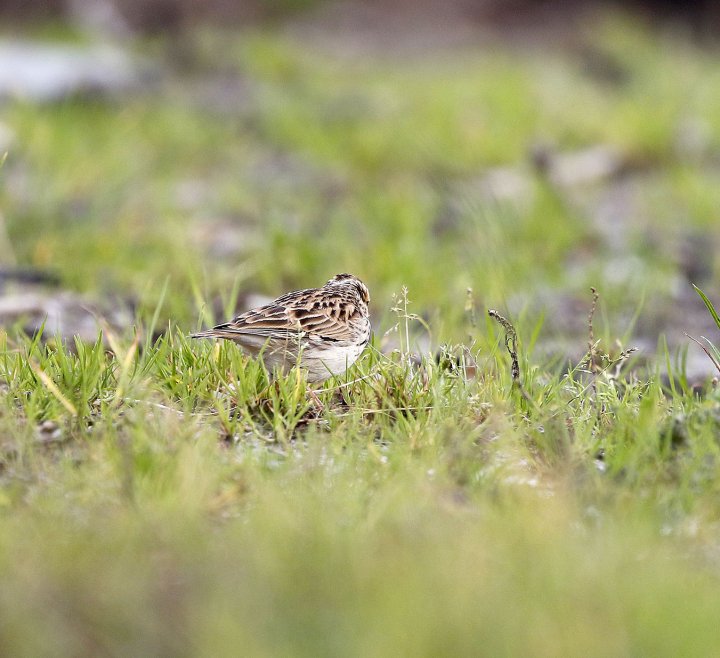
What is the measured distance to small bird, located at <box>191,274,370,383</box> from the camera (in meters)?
4.44

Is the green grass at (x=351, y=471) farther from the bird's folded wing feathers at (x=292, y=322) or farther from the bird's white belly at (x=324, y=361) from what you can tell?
the bird's folded wing feathers at (x=292, y=322)

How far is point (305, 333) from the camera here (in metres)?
4.47

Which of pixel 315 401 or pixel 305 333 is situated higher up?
pixel 305 333

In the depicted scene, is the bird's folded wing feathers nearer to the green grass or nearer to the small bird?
the small bird

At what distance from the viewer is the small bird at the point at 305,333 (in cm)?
Result: 444

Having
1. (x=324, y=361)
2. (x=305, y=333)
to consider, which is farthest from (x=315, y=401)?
(x=305, y=333)

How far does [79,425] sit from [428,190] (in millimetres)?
6065

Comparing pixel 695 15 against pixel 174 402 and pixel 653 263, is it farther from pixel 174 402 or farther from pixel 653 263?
pixel 174 402

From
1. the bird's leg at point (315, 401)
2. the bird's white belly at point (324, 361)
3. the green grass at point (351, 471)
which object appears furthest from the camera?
the bird's white belly at point (324, 361)

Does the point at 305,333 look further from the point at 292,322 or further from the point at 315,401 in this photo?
the point at 315,401

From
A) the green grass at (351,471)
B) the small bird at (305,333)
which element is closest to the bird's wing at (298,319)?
the small bird at (305,333)

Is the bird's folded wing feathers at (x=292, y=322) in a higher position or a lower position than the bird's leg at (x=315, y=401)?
higher

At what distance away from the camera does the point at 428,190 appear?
9.63 m

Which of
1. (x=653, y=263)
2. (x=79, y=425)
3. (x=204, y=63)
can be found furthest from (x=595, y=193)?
(x=79, y=425)
